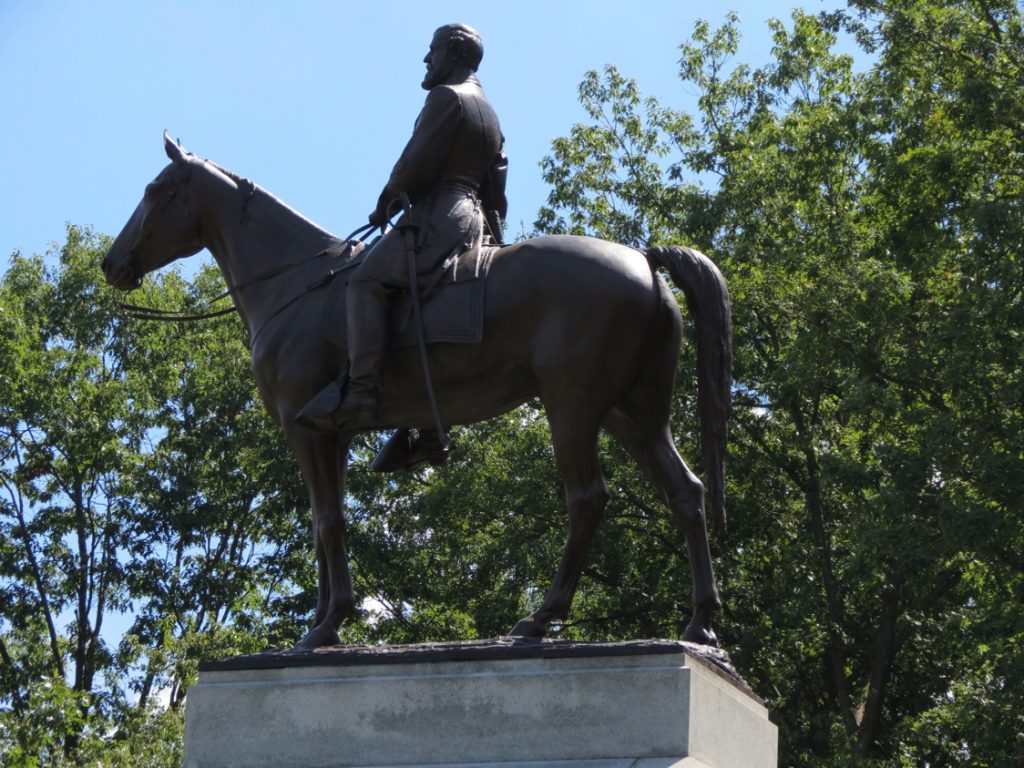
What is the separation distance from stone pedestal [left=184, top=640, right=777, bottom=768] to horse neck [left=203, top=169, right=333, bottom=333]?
7.46ft

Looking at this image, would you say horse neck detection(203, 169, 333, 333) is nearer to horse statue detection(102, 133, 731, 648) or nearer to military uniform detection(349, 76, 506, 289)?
horse statue detection(102, 133, 731, 648)

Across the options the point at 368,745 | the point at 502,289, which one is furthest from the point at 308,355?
the point at 368,745

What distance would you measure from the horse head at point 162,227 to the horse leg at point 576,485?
2.83 m

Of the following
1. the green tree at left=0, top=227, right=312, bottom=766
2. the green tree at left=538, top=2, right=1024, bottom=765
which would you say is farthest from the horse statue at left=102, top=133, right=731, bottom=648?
the green tree at left=0, top=227, right=312, bottom=766

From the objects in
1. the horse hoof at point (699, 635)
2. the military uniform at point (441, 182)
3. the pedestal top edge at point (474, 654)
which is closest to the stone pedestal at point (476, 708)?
the pedestal top edge at point (474, 654)

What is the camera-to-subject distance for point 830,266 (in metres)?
23.4

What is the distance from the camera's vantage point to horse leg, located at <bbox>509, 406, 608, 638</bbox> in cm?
897

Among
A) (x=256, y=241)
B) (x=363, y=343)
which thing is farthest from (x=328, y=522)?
(x=256, y=241)

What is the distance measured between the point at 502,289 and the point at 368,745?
8.27ft

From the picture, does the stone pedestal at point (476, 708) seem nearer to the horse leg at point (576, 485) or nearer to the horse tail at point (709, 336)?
the horse leg at point (576, 485)

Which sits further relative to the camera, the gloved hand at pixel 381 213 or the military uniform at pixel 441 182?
the gloved hand at pixel 381 213

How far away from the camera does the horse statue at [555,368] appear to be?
8.98m

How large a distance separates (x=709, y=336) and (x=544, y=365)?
37.8 inches

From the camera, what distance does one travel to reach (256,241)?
10242 millimetres
